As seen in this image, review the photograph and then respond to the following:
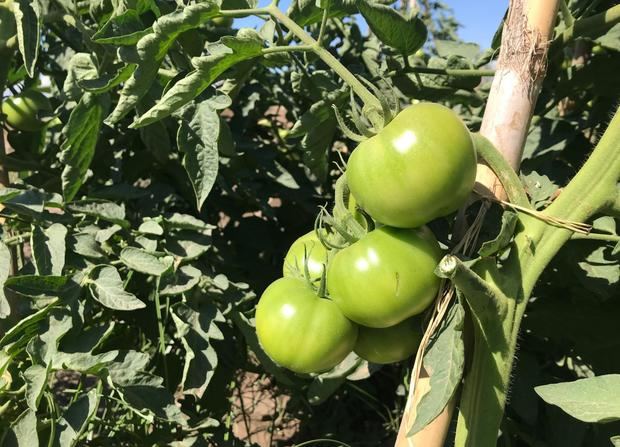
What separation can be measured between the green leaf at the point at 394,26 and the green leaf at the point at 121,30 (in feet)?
1.00

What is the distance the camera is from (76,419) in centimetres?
99

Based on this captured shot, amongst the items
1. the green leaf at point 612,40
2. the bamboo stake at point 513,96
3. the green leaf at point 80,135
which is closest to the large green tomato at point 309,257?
the bamboo stake at point 513,96

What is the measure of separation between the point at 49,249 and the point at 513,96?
841 millimetres

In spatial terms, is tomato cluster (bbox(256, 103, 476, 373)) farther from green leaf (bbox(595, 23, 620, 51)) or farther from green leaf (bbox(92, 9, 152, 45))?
green leaf (bbox(595, 23, 620, 51))

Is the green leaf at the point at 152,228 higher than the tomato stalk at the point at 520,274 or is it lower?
lower

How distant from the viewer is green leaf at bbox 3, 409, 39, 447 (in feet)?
3.14

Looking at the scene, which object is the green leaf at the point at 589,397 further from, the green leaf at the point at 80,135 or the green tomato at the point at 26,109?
the green tomato at the point at 26,109

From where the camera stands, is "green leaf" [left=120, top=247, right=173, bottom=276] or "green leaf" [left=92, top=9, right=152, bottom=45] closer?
"green leaf" [left=92, top=9, right=152, bottom=45]

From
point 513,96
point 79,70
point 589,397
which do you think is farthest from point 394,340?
point 79,70

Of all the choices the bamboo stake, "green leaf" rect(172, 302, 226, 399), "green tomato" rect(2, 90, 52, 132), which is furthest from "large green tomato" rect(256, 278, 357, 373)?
"green tomato" rect(2, 90, 52, 132)

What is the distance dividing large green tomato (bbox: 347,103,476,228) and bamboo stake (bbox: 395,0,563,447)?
0.31 ft

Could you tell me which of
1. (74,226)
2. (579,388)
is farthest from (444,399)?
(74,226)

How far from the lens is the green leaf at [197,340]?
1104mm

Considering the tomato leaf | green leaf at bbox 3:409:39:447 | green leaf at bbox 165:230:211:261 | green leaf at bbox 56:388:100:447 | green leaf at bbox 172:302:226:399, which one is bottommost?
green leaf at bbox 3:409:39:447
